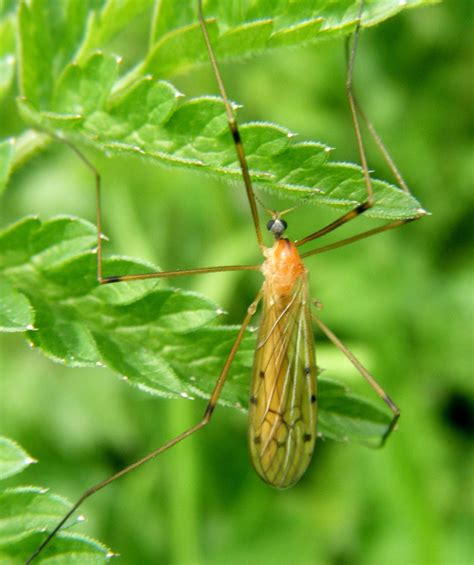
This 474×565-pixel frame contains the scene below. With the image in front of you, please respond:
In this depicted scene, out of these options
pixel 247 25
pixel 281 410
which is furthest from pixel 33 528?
pixel 247 25

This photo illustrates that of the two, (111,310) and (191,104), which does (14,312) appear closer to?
(111,310)

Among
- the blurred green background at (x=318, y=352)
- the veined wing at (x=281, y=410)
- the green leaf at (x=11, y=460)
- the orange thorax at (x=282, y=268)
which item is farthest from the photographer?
the blurred green background at (x=318, y=352)

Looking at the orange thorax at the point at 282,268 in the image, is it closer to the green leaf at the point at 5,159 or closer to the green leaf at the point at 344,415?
the green leaf at the point at 344,415

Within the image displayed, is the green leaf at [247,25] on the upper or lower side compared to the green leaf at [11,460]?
upper

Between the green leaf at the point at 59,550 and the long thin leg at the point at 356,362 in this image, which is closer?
the green leaf at the point at 59,550

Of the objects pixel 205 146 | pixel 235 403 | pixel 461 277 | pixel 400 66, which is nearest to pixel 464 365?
pixel 461 277

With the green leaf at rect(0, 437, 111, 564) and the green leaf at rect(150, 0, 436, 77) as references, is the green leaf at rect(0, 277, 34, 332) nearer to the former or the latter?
the green leaf at rect(0, 437, 111, 564)

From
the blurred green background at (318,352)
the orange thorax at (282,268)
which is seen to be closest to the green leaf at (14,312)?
the orange thorax at (282,268)
